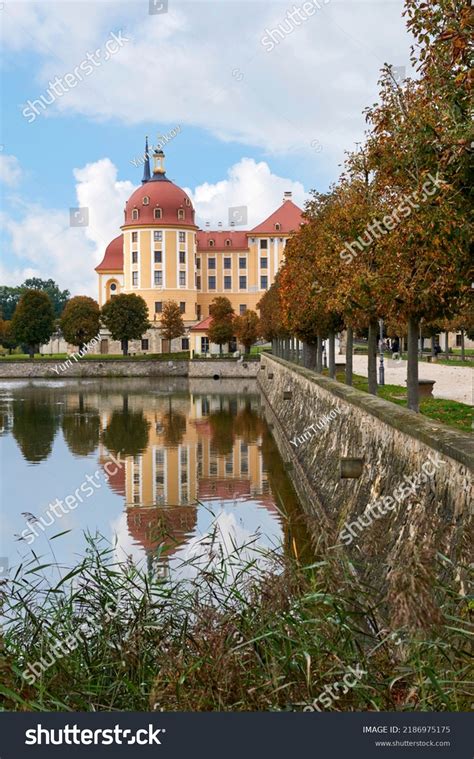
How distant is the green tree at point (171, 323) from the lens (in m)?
82.7

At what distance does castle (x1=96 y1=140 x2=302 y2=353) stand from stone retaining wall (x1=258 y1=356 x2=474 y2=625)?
6389 centimetres

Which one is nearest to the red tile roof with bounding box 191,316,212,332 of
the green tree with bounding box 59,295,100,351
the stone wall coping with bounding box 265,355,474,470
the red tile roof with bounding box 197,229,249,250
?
the green tree with bounding box 59,295,100,351

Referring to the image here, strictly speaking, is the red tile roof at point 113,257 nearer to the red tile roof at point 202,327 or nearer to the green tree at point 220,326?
the red tile roof at point 202,327

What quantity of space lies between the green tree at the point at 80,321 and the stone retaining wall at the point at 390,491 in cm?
6127

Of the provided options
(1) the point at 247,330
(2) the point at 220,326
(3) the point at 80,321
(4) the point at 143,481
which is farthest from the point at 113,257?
(4) the point at 143,481

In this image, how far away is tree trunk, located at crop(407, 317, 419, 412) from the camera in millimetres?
15719

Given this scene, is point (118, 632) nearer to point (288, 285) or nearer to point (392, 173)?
point (392, 173)

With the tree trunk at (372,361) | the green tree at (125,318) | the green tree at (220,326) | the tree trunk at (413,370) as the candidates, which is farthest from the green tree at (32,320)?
the tree trunk at (413,370)

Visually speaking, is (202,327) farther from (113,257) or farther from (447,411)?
(447,411)

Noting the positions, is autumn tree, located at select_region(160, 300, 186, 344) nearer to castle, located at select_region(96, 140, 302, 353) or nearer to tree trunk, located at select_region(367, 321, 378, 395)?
castle, located at select_region(96, 140, 302, 353)

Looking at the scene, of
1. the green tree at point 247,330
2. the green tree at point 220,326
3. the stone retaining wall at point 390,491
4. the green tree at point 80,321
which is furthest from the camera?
the green tree at point 80,321

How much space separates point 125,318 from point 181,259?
548 inches

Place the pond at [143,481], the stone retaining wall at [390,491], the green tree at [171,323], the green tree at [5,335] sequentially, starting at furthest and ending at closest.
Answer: the green tree at [5,335]
the green tree at [171,323]
the pond at [143,481]
the stone retaining wall at [390,491]

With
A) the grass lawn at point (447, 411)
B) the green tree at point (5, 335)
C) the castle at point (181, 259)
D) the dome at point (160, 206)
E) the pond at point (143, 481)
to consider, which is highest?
the dome at point (160, 206)
